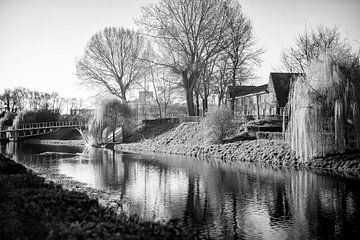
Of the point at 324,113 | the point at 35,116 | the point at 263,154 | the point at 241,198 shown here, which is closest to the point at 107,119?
the point at 263,154

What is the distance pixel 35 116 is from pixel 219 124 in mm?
45548

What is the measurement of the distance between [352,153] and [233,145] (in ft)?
40.1

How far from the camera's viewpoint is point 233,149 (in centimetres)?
3306

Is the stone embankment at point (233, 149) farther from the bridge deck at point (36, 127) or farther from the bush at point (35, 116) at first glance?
the bush at point (35, 116)

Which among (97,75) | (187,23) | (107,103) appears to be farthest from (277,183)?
(97,75)

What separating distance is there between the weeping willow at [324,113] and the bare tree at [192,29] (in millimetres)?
17185

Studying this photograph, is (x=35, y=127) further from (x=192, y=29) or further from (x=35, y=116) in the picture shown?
(x=192, y=29)

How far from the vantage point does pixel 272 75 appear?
54.2 m

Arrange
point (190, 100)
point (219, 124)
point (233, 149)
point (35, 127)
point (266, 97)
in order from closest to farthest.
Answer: point (233, 149), point (219, 124), point (190, 100), point (266, 97), point (35, 127)

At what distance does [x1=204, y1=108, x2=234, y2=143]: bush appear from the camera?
36.6 meters

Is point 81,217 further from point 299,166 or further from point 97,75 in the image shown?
point 97,75

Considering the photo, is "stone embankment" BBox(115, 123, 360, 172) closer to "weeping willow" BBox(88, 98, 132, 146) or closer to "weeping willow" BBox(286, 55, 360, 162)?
"weeping willow" BBox(286, 55, 360, 162)

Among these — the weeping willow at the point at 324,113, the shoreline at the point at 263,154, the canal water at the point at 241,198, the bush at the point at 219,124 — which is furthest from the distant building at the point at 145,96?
the weeping willow at the point at 324,113

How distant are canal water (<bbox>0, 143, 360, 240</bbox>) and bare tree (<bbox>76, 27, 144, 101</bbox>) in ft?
103
